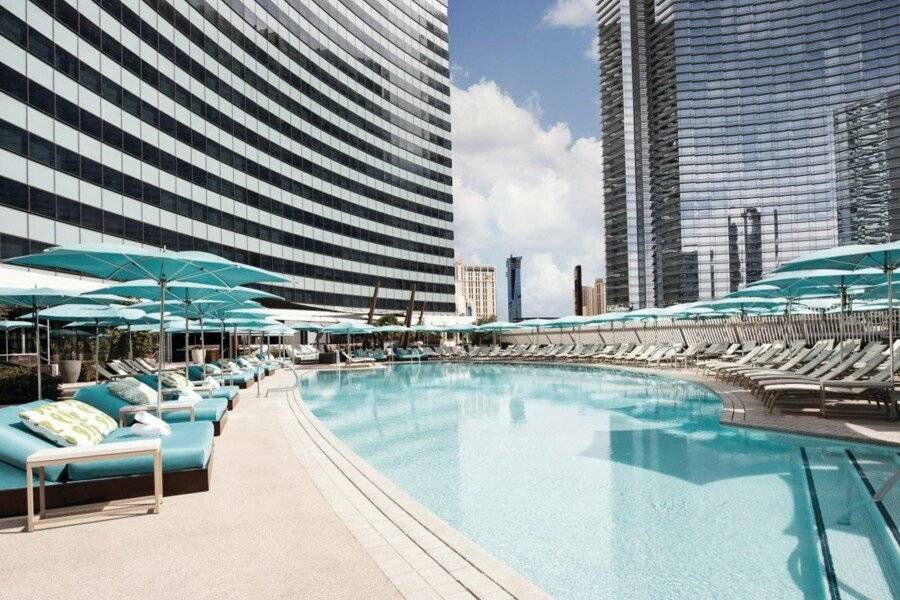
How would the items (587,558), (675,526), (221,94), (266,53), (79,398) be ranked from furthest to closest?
1. (266,53)
2. (221,94)
3. (79,398)
4. (675,526)
5. (587,558)

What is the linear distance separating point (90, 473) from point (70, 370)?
19232mm

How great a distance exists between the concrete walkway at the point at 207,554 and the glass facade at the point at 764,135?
56.8 meters

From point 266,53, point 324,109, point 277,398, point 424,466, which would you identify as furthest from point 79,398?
point 324,109

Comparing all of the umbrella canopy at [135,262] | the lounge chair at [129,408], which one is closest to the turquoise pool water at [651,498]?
the lounge chair at [129,408]

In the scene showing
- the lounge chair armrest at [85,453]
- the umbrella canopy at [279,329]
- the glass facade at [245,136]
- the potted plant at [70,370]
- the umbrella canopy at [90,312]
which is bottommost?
→ the potted plant at [70,370]

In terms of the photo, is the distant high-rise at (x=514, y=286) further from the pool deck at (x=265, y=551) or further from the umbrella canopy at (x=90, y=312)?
the pool deck at (x=265, y=551)

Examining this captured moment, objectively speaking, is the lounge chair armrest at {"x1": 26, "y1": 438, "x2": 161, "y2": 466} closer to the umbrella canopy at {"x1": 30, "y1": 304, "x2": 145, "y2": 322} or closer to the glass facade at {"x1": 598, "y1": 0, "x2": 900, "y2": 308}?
the umbrella canopy at {"x1": 30, "y1": 304, "x2": 145, "y2": 322}

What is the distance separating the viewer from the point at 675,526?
4727mm

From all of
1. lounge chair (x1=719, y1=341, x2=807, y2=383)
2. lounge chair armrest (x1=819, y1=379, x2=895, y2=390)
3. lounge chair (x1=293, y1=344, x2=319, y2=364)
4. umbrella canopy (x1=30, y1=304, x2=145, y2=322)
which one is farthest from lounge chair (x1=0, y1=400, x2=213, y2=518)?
lounge chair (x1=293, y1=344, x2=319, y2=364)

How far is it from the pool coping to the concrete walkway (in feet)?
0.40

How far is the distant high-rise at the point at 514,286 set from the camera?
146 metres

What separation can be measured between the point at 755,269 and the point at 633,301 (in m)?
14.5

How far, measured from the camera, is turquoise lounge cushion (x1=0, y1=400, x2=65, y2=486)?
4.31 metres

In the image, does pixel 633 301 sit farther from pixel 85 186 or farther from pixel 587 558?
pixel 587 558
